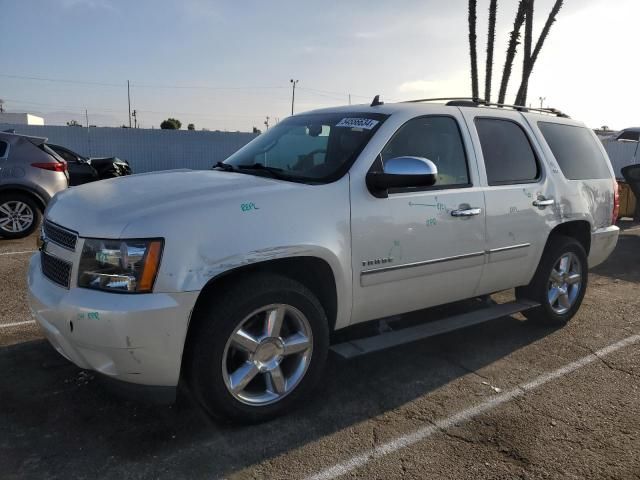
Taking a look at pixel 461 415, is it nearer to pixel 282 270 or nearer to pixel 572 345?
pixel 282 270

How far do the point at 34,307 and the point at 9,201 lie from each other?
623cm

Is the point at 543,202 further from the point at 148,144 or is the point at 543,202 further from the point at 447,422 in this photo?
the point at 148,144

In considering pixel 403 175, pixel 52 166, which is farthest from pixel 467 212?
pixel 52 166

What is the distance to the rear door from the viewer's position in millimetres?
4082

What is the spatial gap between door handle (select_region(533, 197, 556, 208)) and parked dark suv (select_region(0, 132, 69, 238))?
7277 millimetres

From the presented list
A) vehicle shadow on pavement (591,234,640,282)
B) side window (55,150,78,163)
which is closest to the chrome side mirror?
vehicle shadow on pavement (591,234,640,282)

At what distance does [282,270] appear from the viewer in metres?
3.20

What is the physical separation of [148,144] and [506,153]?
20490 mm

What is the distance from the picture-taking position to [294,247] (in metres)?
2.99

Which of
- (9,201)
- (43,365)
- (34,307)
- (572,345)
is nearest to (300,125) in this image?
(34,307)

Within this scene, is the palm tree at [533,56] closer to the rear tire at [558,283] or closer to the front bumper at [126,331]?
the rear tire at [558,283]

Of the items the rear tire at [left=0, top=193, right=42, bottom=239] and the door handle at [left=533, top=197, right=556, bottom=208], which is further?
the rear tire at [left=0, top=193, right=42, bottom=239]

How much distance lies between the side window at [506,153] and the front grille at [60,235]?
2.92 m

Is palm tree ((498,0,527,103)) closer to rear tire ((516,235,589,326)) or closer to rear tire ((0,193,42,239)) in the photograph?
rear tire ((516,235,589,326))
